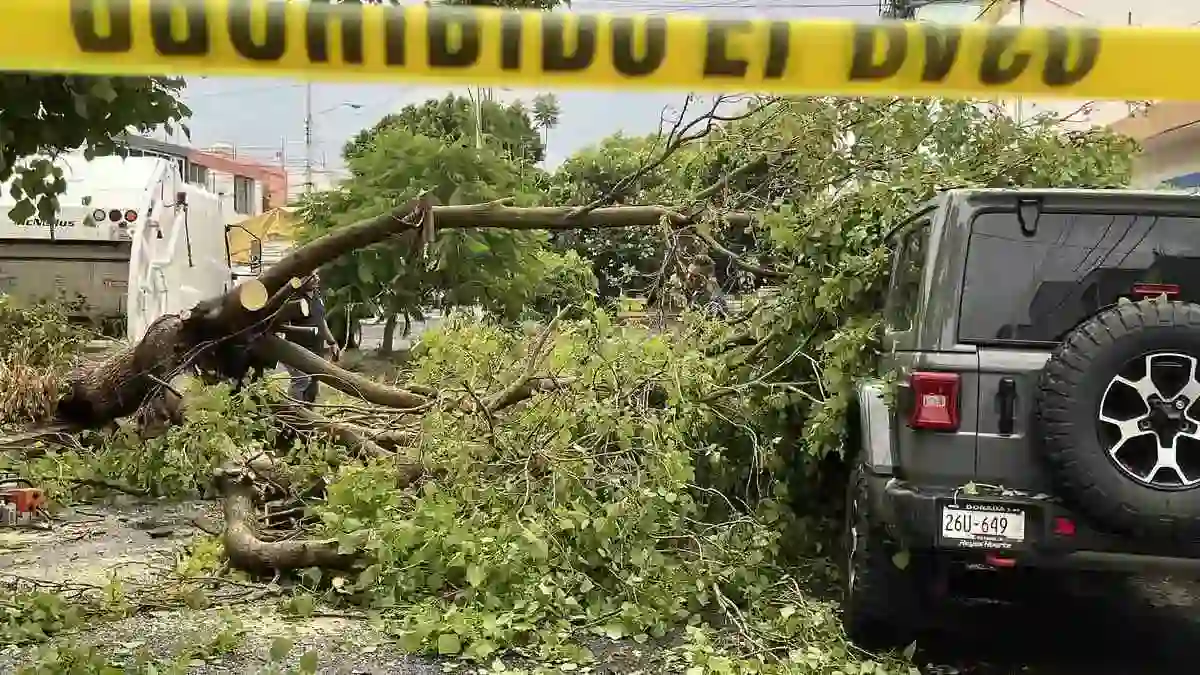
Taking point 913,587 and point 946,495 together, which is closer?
point 946,495

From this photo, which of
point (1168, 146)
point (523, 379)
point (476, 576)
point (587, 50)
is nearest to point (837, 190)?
point (523, 379)

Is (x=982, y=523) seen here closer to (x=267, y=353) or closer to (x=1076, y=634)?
(x=1076, y=634)

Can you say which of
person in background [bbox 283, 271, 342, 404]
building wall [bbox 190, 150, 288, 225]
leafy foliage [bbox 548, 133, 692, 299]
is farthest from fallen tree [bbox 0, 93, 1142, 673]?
building wall [bbox 190, 150, 288, 225]

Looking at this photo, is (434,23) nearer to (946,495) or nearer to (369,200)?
(946,495)

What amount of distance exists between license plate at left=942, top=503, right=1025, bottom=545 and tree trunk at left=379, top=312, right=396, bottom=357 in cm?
1353

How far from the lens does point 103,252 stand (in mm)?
10148

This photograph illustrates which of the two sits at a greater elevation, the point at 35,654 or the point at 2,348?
the point at 2,348

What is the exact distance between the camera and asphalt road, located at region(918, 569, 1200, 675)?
14.4 ft

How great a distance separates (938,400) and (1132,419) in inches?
23.7

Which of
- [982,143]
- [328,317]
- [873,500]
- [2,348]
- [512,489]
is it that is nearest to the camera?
[873,500]

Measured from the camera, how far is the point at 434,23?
8.70 ft

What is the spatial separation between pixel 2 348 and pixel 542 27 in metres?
7.30

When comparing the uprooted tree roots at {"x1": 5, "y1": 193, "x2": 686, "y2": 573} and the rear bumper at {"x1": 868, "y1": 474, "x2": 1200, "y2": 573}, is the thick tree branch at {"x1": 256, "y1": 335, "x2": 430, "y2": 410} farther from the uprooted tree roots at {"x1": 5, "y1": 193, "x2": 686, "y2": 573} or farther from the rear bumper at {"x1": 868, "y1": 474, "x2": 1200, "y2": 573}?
the rear bumper at {"x1": 868, "y1": 474, "x2": 1200, "y2": 573}

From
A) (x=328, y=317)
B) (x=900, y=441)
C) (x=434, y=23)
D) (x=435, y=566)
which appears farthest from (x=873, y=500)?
(x=328, y=317)
